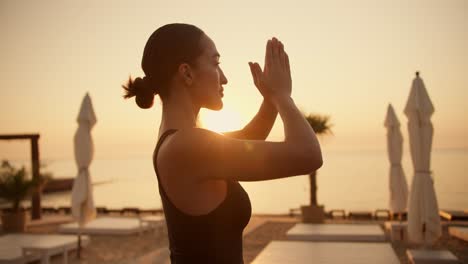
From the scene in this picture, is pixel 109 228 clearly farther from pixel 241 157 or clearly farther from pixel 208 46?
pixel 241 157

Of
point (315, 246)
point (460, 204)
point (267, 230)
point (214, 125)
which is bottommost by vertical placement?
point (460, 204)

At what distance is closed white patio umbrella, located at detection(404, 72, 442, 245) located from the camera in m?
8.77

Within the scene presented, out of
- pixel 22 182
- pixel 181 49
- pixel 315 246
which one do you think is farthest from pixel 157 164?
pixel 22 182

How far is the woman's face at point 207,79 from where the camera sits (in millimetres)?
1367

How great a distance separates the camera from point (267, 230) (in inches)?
539

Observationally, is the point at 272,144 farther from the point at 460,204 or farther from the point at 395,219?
the point at 460,204

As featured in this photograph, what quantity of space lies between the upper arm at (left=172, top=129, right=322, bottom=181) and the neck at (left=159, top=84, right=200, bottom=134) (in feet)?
0.67

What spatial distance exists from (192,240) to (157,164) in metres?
0.25

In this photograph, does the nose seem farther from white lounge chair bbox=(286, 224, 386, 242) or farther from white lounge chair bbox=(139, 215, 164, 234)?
white lounge chair bbox=(139, 215, 164, 234)

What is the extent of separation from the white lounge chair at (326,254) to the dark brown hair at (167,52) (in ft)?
18.6

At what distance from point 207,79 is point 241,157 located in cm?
33

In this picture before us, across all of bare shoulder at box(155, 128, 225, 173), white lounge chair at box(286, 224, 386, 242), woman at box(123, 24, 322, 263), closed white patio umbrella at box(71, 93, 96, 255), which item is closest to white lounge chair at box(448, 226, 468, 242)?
white lounge chair at box(286, 224, 386, 242)

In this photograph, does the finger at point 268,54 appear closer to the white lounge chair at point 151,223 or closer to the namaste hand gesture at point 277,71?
the namaste hand gesture at point 277,71

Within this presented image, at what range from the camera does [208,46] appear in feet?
4.57
